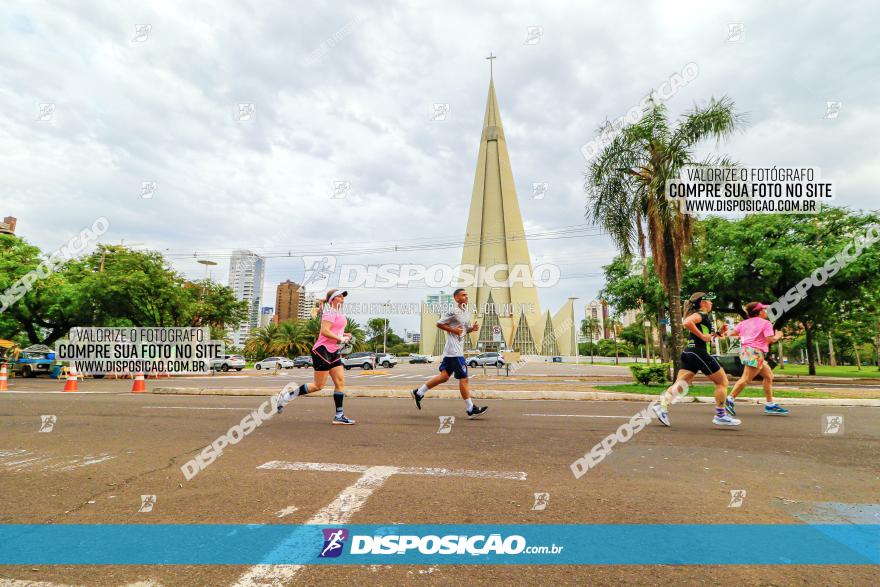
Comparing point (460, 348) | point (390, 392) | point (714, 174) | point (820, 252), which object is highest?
point (714, 174)

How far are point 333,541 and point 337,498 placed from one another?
68 cm

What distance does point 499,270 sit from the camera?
93.4 meters

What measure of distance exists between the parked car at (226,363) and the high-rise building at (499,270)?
188 feet

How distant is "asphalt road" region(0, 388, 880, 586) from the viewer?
6.84 feet

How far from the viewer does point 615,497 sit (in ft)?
10.3

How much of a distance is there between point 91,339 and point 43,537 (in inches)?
1170

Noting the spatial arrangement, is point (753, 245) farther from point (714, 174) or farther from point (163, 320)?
point (163, 320)

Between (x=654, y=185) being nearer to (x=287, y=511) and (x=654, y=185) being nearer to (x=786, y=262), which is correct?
(x=786, y=262)

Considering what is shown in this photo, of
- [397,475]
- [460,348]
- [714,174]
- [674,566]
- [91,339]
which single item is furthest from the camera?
[91,339]

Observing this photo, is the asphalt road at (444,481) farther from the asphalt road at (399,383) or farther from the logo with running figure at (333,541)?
the asphalt road at (399,383)

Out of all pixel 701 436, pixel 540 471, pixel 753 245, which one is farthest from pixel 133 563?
pixel 753 245

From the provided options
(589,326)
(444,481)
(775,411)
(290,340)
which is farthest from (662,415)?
(589,326)

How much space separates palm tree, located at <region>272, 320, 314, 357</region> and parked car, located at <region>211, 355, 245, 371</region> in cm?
1445

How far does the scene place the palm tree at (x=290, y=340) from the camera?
49.6 metres
